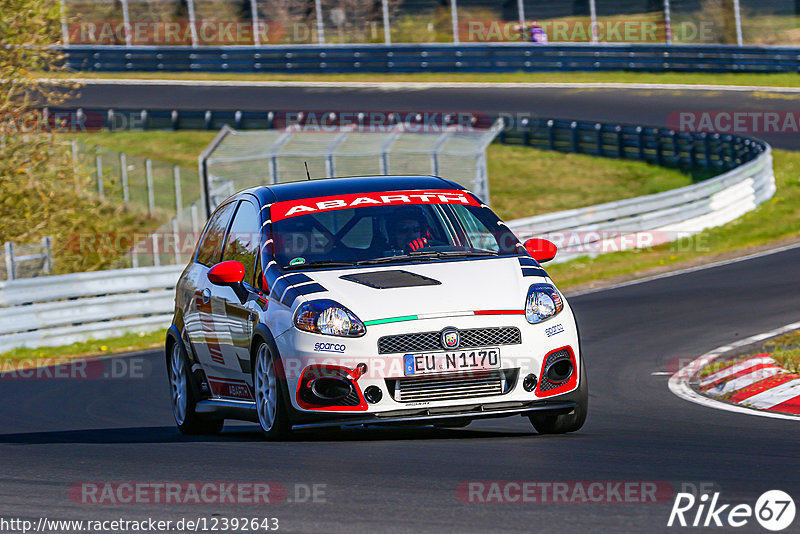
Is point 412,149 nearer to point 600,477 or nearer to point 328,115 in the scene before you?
point 328,115

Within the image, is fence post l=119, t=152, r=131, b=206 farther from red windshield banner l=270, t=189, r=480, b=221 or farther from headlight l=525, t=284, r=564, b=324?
headlight l=525, t=284, r=564, b=324

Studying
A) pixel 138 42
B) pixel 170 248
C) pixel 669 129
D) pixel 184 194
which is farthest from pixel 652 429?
pixel 138 42

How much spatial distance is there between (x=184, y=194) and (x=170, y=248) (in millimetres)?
5670

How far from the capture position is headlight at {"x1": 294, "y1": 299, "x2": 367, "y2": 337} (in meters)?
7.29

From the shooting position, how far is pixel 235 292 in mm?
8477

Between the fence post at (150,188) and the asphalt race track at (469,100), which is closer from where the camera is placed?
the fence post at (150,188)

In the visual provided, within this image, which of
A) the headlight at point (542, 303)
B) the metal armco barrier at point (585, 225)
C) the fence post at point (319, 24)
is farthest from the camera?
the fence post at point (319, 24)

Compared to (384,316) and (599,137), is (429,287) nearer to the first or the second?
(384,316)

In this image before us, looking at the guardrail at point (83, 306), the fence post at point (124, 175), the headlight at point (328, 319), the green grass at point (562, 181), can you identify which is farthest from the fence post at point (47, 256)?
the green grass at point (562, 181)

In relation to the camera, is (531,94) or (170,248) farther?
(531,94)

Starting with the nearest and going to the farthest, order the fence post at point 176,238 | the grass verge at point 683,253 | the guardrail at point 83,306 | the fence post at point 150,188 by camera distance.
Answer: the guardrail at point 83,306 < the grass verge at point 683,253 < the fence post at point 176,238 < the fence post at point 150,188

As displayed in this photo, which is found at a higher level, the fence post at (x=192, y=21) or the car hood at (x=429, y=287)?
the car hood at (x=429, y=287)

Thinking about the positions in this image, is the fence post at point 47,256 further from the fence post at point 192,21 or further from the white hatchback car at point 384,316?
the fence post at point 192,21

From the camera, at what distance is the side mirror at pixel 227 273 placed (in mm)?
8188
